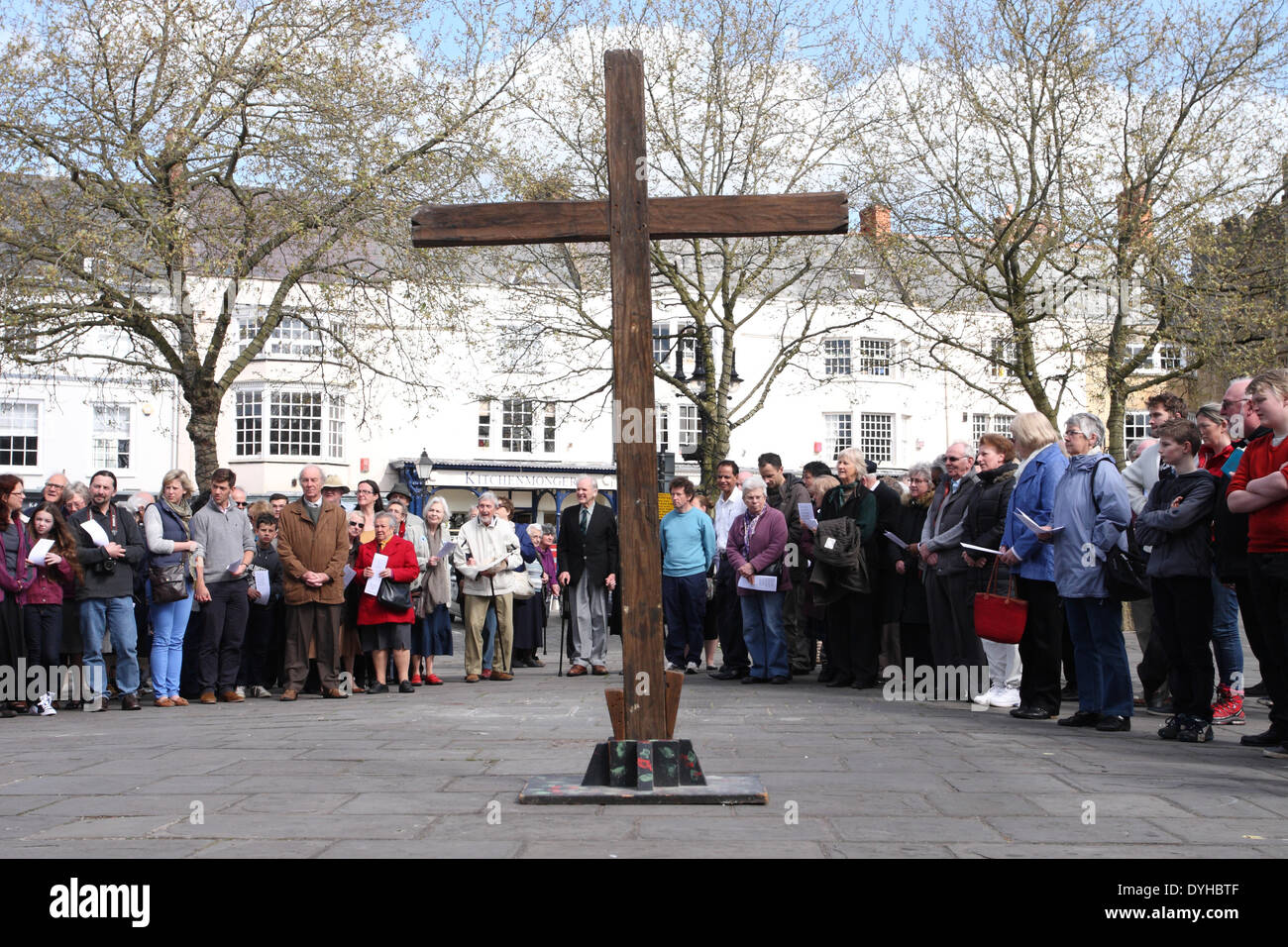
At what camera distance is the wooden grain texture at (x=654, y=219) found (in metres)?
5.93

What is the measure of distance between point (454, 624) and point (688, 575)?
13.4 m

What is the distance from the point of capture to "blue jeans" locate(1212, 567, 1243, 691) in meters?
8.55

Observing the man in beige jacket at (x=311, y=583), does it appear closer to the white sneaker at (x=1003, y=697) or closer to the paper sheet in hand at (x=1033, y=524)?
the white sneaker at (x=1003, y=697)

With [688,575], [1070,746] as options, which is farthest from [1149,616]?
[688,575]

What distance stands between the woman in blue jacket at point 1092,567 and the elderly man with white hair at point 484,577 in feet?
21.1

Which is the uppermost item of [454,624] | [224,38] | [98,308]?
[224,38]

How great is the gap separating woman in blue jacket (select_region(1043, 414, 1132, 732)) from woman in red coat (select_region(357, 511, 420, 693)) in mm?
6088

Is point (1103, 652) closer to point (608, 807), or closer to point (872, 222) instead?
point (608, 807)

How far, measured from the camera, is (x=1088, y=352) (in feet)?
86.8

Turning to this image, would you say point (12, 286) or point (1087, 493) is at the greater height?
point (12, 286)

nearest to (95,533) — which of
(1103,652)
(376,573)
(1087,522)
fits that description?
(376,573)

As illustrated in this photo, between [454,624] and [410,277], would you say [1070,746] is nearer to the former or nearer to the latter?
[410,277]

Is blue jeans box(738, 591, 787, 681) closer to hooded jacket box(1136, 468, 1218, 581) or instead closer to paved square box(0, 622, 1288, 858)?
paved square box(0, 622, 1288, 858)

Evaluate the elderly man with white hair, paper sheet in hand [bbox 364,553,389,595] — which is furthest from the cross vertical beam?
the elderly man with white hair
